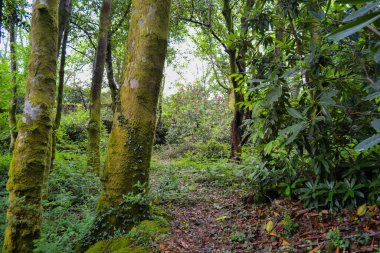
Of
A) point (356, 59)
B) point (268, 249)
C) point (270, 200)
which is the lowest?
point (268, 249)

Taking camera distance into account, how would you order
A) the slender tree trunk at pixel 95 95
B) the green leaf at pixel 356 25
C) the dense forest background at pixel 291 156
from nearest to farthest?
the green leaf at pixel 356 25 < the dense forest background at pixel 291 156 < the slender tree trunk at pixel 95 95

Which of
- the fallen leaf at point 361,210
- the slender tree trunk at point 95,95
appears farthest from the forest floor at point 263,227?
the slender tree trunk at point 95,95

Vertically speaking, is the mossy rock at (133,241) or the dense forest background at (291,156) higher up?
the dense forest background at (291,156)

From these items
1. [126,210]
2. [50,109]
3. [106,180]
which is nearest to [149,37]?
[50,109]

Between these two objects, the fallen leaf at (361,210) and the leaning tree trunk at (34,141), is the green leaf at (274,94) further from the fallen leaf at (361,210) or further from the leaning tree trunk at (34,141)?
the leaning tree trunk at (34,141)

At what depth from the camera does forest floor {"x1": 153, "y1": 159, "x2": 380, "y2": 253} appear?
7.19ft

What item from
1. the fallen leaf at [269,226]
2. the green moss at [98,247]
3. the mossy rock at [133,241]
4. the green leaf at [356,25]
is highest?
the green leaf at [356,25]

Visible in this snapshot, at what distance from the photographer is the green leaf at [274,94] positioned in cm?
236

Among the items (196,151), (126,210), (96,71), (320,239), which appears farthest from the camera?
(196,151)

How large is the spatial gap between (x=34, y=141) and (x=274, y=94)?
8.78 feet

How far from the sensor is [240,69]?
6.93 m

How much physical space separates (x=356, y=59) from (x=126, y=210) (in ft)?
9.25

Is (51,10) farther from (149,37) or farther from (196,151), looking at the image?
(196,151)

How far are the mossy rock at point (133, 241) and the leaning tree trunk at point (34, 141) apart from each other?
85 cm
